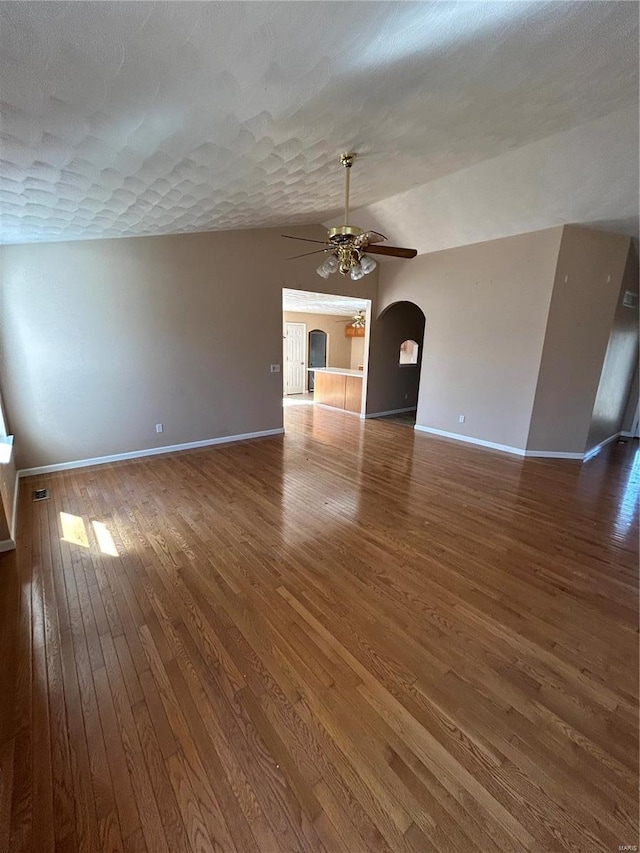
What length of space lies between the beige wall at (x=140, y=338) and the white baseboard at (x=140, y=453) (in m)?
0.07

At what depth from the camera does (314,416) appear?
289 inches

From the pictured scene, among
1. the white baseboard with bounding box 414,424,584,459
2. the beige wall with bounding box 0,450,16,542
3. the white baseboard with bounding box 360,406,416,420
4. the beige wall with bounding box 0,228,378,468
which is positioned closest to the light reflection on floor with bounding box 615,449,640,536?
the white baseboard with bounding box 414,424,584,459

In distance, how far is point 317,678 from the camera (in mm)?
1647

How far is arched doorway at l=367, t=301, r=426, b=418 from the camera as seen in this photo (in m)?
6.96

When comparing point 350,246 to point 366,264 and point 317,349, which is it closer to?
point 366,264

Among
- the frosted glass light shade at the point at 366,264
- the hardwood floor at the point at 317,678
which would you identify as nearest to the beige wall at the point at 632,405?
the hardwood floor at the point at 317,678

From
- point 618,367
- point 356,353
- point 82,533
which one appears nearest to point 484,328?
point 618,367

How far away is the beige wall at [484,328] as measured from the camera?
462 cm

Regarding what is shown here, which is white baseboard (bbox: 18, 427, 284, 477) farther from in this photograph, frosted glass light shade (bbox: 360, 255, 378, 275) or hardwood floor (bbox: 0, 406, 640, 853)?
frosted glass light shade (bbox: 360, 255, 378, 275)

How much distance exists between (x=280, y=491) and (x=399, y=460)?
188 centimetres

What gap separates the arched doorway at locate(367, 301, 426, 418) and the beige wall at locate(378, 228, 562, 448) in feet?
2.75

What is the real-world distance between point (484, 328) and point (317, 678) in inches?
201

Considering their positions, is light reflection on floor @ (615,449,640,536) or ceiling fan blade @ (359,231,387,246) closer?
ceiling fan blade @ (359,231,387,246)

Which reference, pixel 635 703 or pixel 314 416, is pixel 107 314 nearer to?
pixel 314 416
